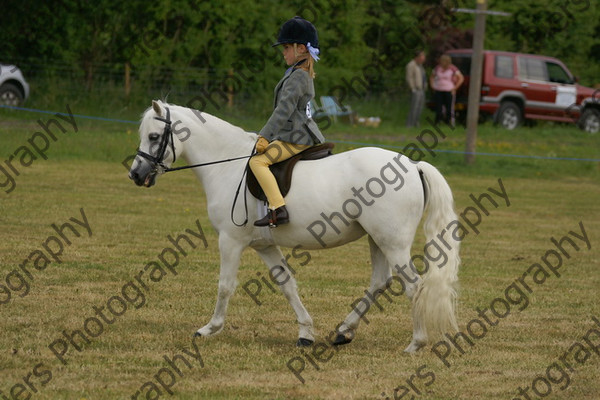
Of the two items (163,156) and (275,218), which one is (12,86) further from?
(275,218)

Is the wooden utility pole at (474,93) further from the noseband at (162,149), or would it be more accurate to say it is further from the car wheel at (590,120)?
the noseband at (162,149)

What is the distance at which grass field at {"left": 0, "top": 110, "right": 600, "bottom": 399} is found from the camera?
21.4ft

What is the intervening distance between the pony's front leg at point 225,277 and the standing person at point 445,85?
2001cm

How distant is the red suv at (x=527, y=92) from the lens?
29141 millimetres

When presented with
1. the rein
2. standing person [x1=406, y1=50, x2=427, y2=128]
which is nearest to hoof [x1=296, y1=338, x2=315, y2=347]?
the rein

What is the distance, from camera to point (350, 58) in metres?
33.9

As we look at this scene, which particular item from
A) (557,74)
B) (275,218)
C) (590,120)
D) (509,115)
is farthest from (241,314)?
(590,120)

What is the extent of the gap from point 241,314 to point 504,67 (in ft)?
73.4

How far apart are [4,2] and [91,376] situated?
24565mm

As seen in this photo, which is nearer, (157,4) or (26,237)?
(26,237)

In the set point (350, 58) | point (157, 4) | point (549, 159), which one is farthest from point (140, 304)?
point (350, 58)

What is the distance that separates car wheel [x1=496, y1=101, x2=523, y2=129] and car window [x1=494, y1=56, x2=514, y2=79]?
2.74 feet

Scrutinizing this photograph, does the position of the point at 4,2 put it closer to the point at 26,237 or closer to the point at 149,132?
the point at 26,237

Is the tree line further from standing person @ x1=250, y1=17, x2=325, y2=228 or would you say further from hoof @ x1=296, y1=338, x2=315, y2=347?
hoof @ x1=296, y1=338, x2=315, y2=347
